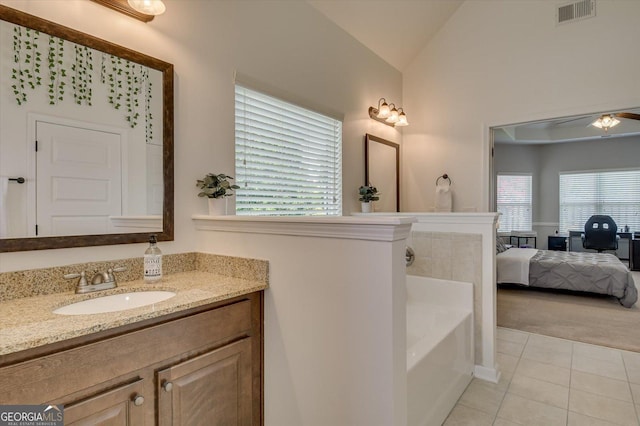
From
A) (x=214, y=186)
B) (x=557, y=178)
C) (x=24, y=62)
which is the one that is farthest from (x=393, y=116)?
(x=557, y=178)

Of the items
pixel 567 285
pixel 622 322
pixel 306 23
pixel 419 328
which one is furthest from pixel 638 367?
pixel 306 23

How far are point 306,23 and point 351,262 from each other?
85.0 inches

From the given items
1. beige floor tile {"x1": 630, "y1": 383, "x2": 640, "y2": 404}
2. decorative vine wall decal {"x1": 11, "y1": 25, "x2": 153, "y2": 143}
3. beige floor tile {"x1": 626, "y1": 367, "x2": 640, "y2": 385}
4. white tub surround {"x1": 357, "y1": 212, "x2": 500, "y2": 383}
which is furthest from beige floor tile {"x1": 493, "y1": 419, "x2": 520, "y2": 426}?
decorative vine wall decal {"x1": 11, "y1": 25, "x2": 153, "y2": 143}

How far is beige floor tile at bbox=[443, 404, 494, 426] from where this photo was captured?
1991 millimetres

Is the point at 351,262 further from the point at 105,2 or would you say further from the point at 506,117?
the point at 506,117

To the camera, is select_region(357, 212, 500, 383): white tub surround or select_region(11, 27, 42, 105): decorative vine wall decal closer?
select_region(11, 27, 42, 105): decorative vine wall decal

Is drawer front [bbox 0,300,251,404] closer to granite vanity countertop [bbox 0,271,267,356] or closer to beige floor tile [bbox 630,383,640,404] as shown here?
granite vanity countertop [bbox 0,271,267,356]

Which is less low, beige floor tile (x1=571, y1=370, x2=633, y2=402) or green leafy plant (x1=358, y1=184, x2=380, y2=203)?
green leafy plant (x1=358, y1=184, x2=380, y2=203)

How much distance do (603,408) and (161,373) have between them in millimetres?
2535

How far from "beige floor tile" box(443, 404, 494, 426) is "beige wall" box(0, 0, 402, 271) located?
6.00 feet

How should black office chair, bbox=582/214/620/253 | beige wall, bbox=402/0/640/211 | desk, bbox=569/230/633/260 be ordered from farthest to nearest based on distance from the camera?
1. desk, bbox=569/230/633/260
2. black office chair, bbox=582/214/620/253
3. beige wall, bbox=402/0/640/211

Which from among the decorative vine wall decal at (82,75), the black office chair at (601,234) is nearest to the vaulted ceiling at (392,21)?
the decorative vine wall decal at (82,75)

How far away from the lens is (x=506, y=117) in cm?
346

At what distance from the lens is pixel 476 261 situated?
2498 mm
